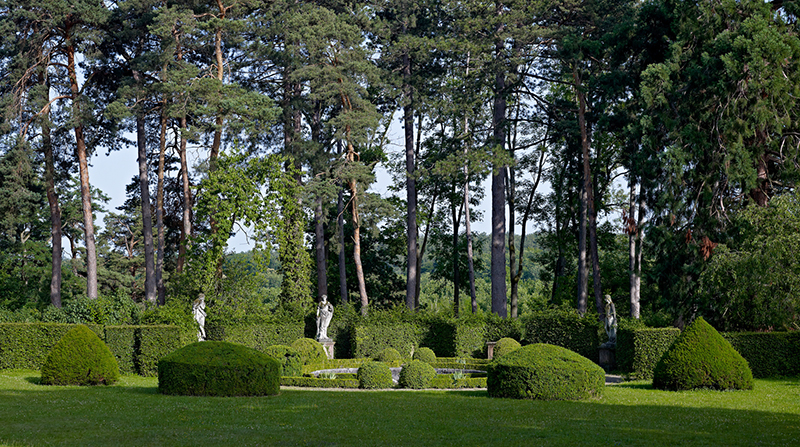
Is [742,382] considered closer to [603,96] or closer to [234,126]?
[603,96]

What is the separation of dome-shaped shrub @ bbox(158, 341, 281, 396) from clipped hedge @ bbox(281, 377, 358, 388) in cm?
276

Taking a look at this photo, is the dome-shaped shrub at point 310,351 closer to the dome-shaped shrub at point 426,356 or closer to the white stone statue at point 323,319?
the white stone statue at point 323,319

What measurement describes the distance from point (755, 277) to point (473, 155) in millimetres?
10743

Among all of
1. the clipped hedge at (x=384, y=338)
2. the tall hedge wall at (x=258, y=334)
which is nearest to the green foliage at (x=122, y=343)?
the tall hedge wall at (x=258, y=334)

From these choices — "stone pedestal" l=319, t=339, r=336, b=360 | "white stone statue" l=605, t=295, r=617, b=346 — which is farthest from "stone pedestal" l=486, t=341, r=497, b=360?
"stone pedestal" l=319, t=339, r=336, b=360

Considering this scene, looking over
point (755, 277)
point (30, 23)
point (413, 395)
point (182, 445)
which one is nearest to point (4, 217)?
point (30, 23)

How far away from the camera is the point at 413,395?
46.9 ft

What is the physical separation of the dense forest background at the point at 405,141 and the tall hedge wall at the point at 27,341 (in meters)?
2.63

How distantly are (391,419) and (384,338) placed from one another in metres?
13.4

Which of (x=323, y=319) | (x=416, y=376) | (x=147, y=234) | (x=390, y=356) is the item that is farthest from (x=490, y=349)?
(x=147, y=234)

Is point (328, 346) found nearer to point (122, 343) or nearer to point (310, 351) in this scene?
point (310, 351)

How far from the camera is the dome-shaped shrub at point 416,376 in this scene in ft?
52.9

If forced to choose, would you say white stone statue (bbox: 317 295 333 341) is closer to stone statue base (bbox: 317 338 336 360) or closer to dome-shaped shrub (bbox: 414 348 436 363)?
stone statue base (bbox: 317 338 336 360)

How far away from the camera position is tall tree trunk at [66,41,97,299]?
27.0 m
